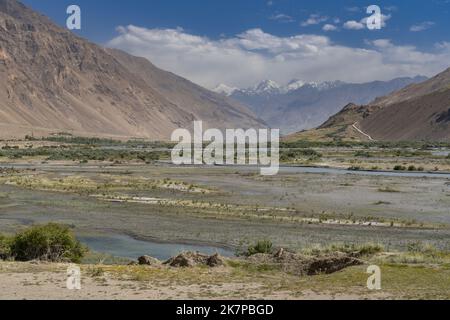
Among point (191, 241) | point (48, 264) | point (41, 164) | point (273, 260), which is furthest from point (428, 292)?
point (41, 164)

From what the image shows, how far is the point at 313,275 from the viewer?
2286cm

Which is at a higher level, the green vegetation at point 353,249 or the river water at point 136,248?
the green vegetation at point 353,249

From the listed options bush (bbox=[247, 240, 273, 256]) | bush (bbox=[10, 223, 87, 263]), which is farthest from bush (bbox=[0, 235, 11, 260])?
bush (bbox=[247, 240, 273, 256])

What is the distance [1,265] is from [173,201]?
29.9 meters

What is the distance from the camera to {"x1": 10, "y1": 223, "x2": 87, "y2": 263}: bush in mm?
26203

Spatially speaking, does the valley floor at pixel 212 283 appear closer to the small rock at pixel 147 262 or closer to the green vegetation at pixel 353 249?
the small rock at pixel 147 262

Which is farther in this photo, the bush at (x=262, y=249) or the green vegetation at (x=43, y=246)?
the bush at (x=262, y=249)

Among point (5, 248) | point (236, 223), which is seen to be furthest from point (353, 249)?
point (5, 248)

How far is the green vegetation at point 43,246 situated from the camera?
26203mm

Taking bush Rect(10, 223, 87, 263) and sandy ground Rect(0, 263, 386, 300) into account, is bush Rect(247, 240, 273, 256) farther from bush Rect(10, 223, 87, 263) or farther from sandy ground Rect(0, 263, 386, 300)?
bush Rect(10, 223, 87, 263)

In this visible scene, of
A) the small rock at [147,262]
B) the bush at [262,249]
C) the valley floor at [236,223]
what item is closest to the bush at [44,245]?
the valley floor at [236,223]
